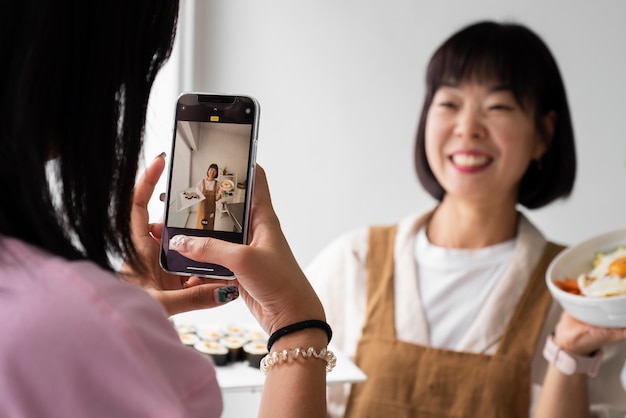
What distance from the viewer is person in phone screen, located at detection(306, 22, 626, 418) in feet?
4.66

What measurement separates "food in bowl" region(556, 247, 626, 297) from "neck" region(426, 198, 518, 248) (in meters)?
0.23

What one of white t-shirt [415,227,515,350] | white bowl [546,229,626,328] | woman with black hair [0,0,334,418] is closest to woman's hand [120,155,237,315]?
woman with black hair [0,0,334,418]

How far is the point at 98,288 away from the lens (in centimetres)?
40

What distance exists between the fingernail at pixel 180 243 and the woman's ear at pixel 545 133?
3.33ft

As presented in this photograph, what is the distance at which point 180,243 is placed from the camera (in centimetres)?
73

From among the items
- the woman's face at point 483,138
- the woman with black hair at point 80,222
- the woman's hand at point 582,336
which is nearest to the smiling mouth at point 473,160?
the woman's face at point 483,138

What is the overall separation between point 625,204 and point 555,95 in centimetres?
96

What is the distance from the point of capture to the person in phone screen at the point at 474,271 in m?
1.42

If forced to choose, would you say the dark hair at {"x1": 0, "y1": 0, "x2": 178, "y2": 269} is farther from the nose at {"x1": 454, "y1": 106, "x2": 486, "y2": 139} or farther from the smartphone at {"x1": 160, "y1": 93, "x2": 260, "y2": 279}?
the nose at {"x1": 454, "y1": 106, "x2": 486, "y2": 139}

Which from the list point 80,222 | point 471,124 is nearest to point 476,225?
point 471,124

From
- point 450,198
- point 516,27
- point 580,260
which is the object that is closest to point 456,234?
point 450,198

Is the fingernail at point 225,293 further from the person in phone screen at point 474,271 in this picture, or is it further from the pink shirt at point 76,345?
the person in phone screen at point 474,271

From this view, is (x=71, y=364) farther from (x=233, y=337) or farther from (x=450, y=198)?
(x=450, y=198)

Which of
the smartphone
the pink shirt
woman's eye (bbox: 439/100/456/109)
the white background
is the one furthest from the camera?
the white background
